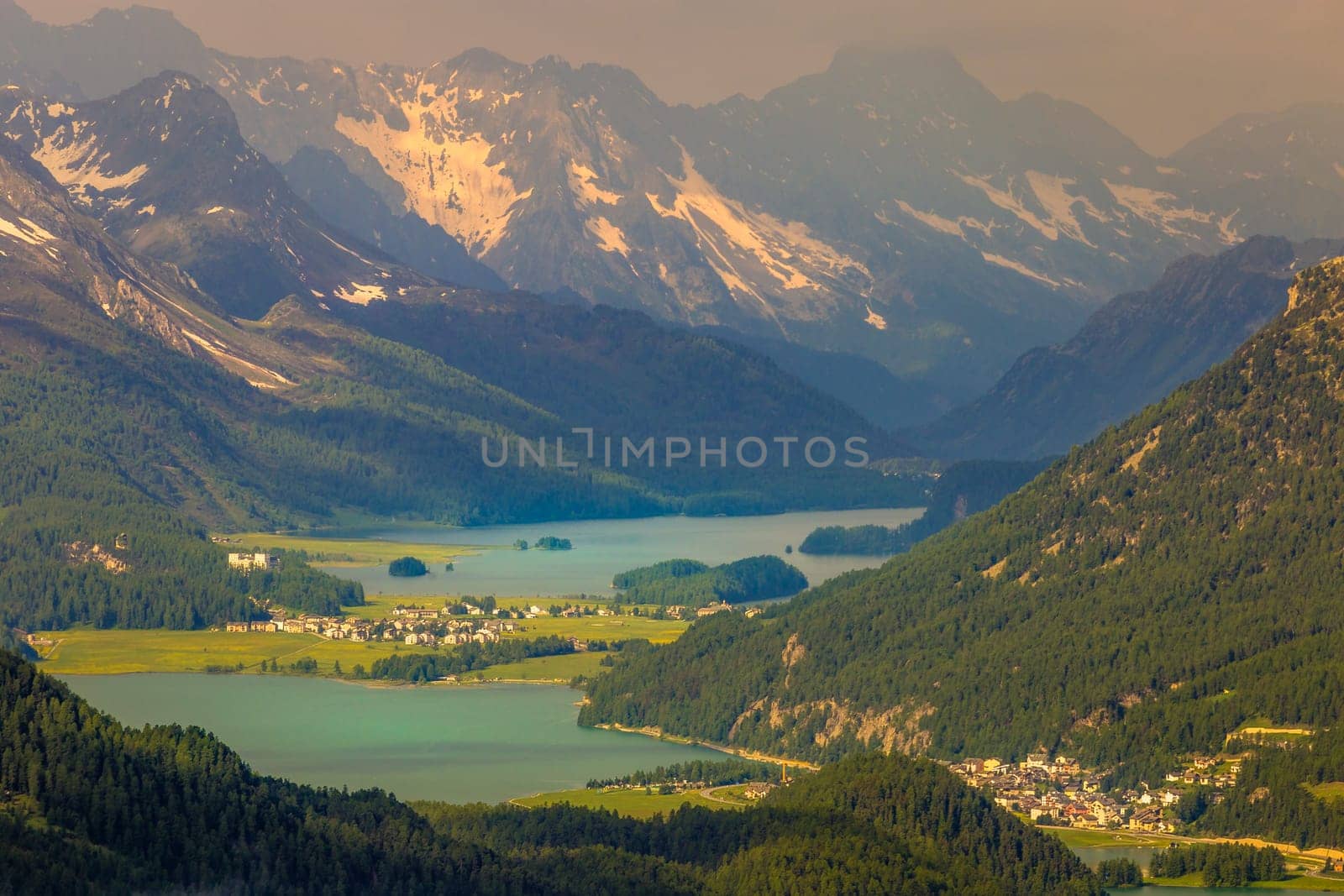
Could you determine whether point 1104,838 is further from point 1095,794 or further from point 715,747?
point 715,747

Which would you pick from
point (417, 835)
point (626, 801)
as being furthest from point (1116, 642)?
point (417, 835)

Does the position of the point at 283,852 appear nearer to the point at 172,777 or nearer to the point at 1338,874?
the point at 172,777

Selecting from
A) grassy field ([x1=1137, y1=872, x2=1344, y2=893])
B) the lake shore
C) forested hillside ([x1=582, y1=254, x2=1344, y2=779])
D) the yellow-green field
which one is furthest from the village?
the lake shore

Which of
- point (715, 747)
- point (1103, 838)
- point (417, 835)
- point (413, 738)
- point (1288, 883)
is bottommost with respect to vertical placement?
point (1288, 883)

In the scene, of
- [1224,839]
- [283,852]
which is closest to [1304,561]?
[1224,839]

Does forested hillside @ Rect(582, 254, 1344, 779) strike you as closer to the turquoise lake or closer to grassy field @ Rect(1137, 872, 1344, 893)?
the turquoise lake

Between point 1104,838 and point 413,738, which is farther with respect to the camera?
point 413,738

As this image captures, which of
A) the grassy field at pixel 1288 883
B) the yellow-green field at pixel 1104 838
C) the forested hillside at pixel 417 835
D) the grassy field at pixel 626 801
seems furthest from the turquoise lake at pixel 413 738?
the grassy field at pixel 1288 883
